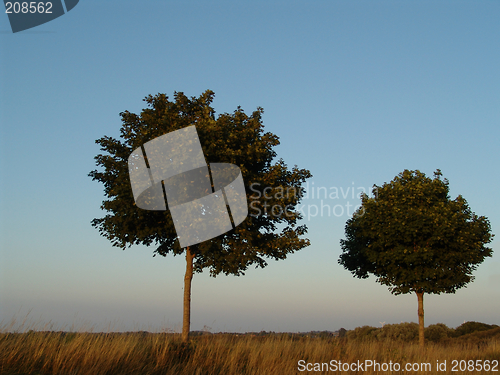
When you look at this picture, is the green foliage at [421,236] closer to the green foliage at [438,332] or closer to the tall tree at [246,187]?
the tall tree at [246,187]

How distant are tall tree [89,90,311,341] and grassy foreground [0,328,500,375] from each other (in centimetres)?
Result: 446

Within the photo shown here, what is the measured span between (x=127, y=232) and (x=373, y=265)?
18974 mm

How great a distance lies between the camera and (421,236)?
88.3 ft

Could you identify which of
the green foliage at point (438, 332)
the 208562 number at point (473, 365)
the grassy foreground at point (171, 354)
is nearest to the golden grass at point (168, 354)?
the grassy foreground at point (171, 354)

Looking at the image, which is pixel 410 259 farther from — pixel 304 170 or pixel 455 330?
pixel 455 330

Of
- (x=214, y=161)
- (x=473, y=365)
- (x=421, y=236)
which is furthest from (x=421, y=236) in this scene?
(x=214, y=161)

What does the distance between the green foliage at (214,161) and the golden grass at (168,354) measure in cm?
449

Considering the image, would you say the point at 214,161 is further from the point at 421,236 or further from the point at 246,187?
the point at 421,236

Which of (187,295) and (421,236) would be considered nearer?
(187,295)

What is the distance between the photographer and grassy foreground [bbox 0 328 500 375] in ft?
33.9

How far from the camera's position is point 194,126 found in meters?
19.6

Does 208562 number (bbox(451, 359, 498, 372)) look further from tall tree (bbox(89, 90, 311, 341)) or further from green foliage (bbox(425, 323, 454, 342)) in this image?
green foliage (bbox(425, 323, 454, 342))

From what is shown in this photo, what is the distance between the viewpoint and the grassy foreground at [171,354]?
10.3 metres

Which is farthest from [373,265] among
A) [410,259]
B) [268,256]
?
[268,256]
